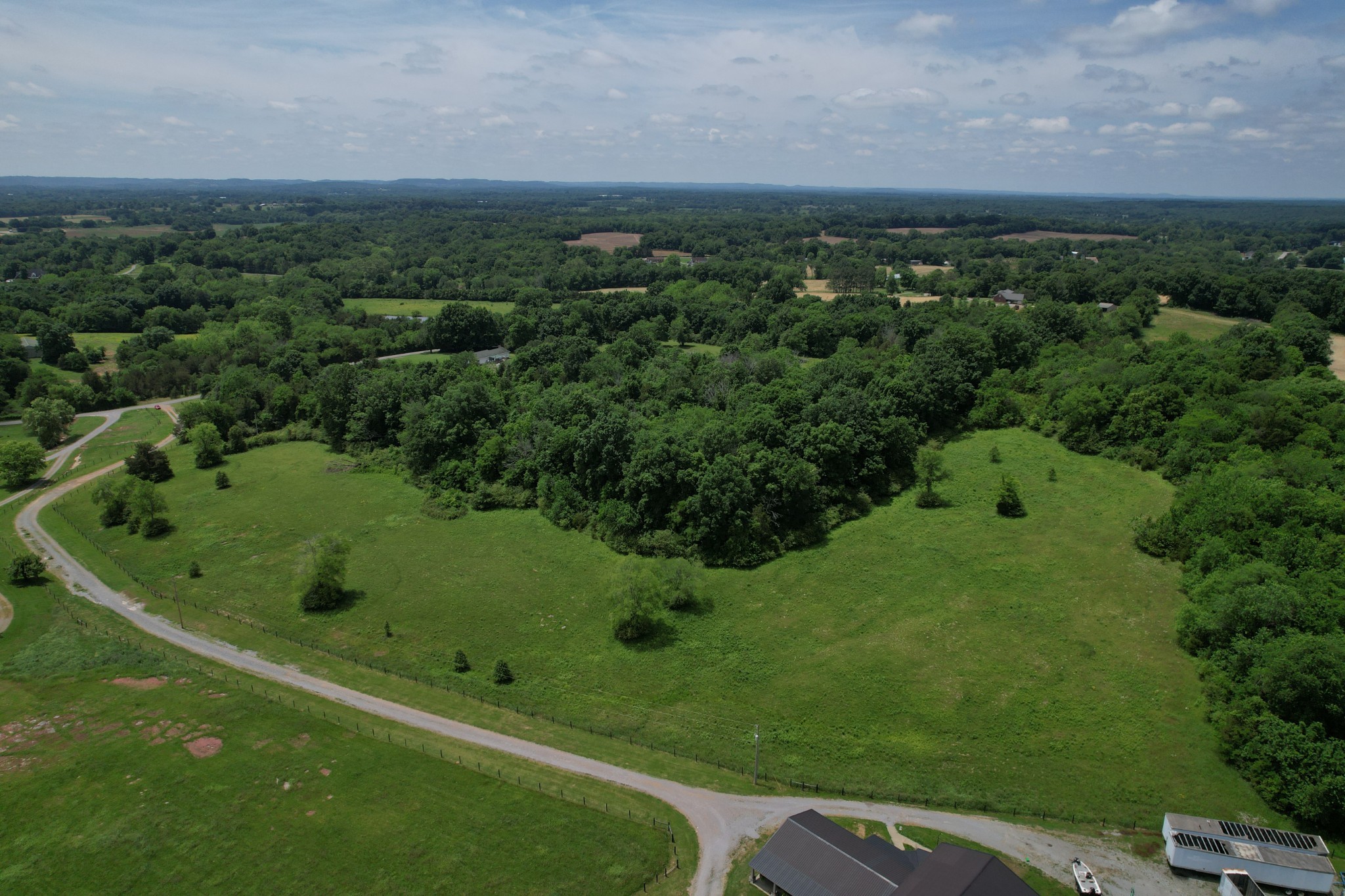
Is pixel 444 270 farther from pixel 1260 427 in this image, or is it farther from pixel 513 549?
pixel 1260 427

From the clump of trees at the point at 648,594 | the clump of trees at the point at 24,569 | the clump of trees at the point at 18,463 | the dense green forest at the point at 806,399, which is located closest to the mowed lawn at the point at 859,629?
the clump of trees at the point at 648,594

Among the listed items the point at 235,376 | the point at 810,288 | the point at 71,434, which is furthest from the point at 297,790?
the point at 810,288

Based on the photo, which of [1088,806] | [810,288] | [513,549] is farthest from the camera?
[810,288]

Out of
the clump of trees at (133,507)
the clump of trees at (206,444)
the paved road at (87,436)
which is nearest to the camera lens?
the clump of trees at (133,507)

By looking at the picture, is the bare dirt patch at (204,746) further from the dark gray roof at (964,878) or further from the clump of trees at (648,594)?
the dark gray roof at (964,878)

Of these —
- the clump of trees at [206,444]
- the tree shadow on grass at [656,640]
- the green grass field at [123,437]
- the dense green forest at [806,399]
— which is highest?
the dense green forest at [806,399]

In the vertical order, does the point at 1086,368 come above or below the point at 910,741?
above

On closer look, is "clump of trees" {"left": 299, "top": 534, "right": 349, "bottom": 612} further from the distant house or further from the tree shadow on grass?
the distant house
